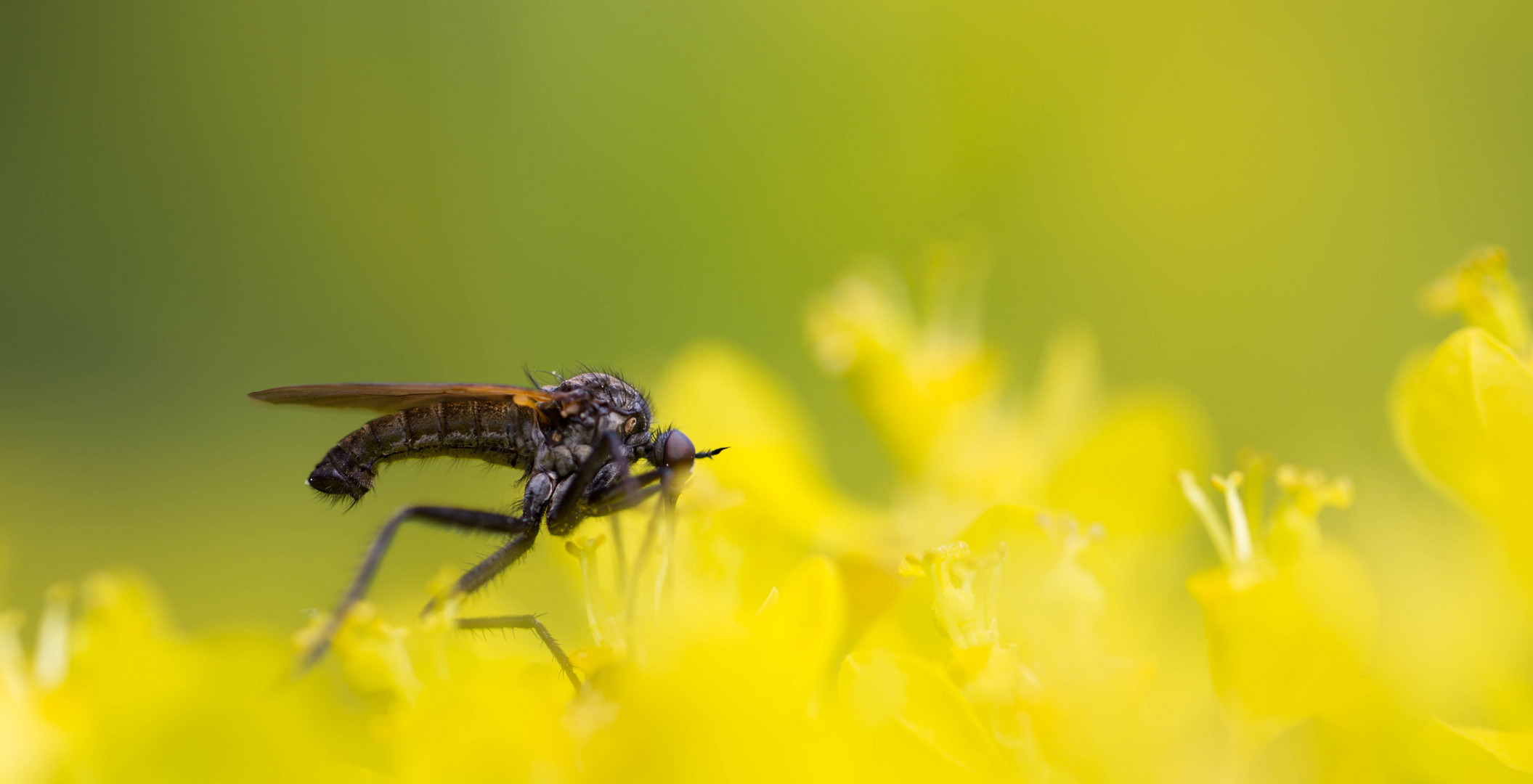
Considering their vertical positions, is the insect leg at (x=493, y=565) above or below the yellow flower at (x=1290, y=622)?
below

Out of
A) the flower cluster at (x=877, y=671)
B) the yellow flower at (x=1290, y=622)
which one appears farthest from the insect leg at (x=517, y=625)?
the yellow flower at (x=1290, y=622)

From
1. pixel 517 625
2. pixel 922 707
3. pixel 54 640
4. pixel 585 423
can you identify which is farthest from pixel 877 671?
pixel 54 640

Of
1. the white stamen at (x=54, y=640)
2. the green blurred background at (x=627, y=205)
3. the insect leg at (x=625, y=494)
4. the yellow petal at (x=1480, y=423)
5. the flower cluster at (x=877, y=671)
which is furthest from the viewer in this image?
the green blurred background at (x=627, y=205)

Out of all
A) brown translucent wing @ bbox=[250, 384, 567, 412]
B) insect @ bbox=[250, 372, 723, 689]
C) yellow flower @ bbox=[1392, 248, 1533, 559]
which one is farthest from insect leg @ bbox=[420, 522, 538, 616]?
yellow flower @ bbox=[1392, 248, 1533, 559]

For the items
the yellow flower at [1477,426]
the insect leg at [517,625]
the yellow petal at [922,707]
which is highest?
the yellow flower at [1477,426]

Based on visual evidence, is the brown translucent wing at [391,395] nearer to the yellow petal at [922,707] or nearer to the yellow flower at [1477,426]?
the yellow petal at [922,707]

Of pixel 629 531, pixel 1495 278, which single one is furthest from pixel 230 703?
pixel 1495 278
